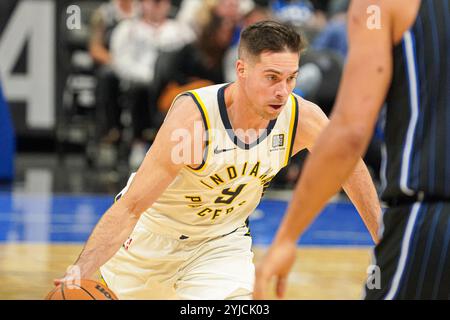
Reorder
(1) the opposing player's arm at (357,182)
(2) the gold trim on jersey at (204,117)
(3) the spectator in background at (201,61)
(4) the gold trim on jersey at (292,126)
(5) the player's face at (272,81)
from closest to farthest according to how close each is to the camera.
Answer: (1) the opposing player's arm at (357,182)
(5) the player's face at (272,81)
(2) the gold trim on jersey at (204,117)
(4) the gold trim on jersey at (292,126)
(3) the spectator in background at (201,61)

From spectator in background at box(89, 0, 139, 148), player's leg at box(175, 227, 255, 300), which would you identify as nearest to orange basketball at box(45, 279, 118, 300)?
player's leg at box(175, 227, 255, 300)

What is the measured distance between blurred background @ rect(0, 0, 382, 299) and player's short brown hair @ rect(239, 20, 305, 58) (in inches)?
108

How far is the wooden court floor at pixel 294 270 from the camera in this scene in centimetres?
649

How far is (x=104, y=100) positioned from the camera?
44.9ft

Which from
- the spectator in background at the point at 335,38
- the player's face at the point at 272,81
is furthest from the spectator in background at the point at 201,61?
the player's face at the point at 272,81

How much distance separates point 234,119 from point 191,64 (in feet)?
24.2

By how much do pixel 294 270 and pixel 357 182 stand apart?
3.82 meters

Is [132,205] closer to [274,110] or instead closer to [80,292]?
[80,292]

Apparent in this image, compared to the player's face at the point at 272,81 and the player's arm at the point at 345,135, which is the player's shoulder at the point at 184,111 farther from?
the player's arm at the point at 345,135

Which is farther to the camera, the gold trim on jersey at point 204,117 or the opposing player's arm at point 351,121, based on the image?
the gold trim on jersey at point 204,117

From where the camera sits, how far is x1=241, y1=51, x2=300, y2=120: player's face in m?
3.92

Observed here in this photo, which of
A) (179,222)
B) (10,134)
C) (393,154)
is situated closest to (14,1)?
(10,134)

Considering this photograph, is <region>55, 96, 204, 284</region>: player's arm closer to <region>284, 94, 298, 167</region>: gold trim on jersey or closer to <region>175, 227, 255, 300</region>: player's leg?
<region>284, 94, 298, 167</region>: gold trim on jersey

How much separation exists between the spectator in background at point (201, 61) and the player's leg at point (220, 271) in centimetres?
643
